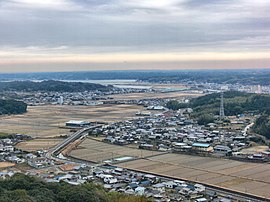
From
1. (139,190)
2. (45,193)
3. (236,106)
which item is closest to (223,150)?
(139,190)

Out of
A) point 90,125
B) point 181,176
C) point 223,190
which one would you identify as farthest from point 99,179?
point 90,125

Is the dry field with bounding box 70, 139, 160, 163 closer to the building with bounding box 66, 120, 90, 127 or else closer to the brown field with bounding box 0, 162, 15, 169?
the brown field with bounding box 0, 162, 15, 169

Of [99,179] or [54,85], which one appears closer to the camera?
[99,179]

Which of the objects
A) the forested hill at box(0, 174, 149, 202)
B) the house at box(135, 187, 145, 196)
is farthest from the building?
the forested hill at box(0, 174, 149, 202)

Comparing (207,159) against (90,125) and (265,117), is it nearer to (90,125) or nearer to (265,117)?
(265,117)

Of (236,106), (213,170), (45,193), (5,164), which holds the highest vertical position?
(236,106)

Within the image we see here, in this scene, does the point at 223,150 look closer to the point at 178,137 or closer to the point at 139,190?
the point at 178,137

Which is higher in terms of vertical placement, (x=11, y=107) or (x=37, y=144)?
(x=11, y=107)
